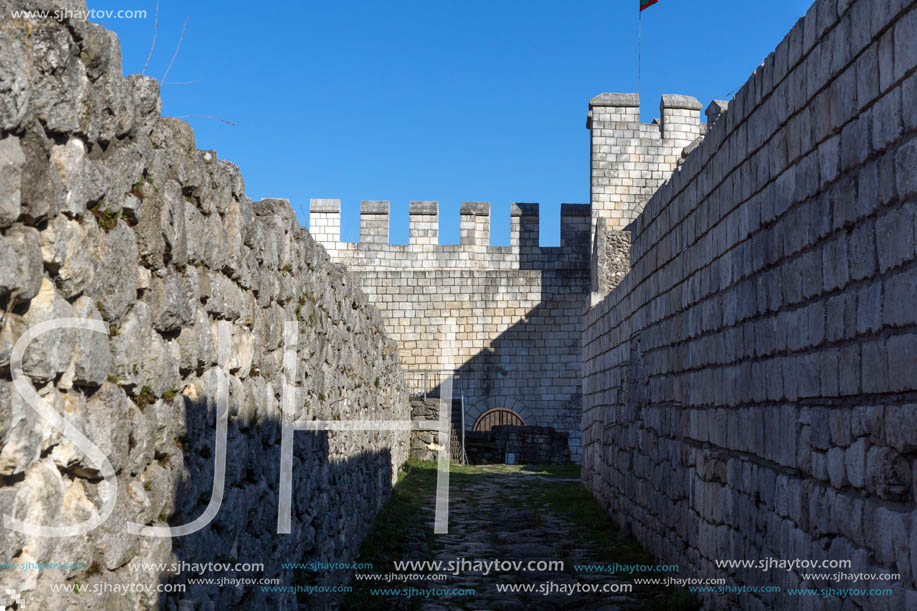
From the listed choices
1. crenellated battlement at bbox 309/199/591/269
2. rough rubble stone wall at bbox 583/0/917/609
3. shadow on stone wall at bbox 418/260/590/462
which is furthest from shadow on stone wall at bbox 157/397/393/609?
crenellated battlement at bbox 309/199/591/269

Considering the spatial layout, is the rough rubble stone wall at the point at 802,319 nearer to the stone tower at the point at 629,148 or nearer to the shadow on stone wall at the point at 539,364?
the stone tower at the point at 629,148

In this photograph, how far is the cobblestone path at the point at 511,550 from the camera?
19.7 ft

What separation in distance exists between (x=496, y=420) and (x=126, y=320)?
16866mm

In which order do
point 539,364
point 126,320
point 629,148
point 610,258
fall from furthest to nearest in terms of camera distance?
point 539,364, point 629,148, point 610,258, point 126,320

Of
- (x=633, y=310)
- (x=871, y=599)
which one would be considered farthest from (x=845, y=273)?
(x=633, y=310)

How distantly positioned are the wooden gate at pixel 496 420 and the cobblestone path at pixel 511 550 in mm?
6522

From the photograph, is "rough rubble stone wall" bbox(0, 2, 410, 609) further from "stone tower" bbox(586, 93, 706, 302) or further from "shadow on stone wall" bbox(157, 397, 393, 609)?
"stone tower" bbox(586, 93, 706, 302)

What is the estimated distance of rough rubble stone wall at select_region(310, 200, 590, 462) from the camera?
736 inches

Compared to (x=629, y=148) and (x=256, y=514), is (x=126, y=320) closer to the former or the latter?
(x=256, y=514)

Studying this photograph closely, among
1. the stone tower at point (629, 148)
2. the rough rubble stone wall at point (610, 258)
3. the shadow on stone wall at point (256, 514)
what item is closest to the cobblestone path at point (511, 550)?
the shadow on stone wall at point (256, 514)

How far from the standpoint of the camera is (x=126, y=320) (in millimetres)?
2475

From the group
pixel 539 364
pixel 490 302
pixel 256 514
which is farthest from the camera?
pixel 490 302

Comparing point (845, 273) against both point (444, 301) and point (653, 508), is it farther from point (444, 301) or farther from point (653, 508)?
point (444, 301)

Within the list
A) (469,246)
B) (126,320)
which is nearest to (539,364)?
(469,246)
